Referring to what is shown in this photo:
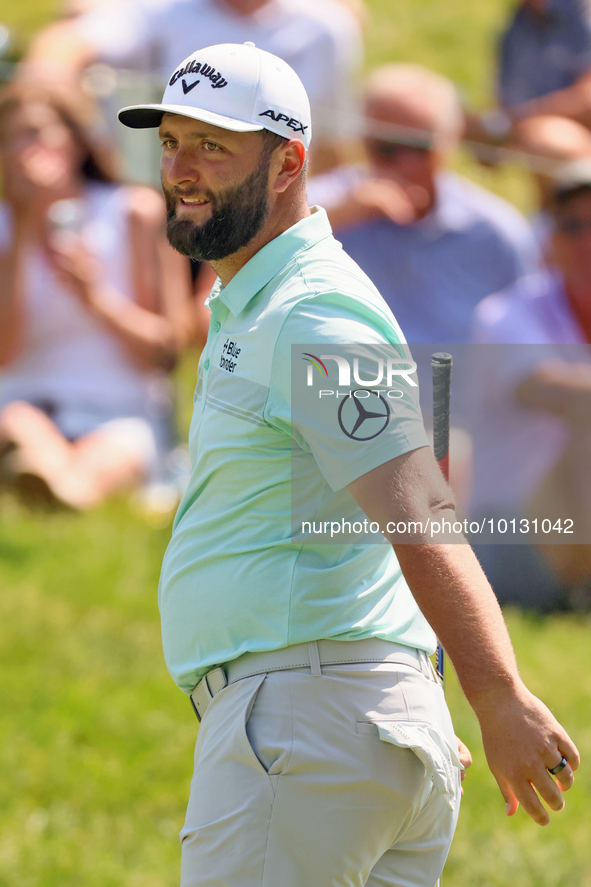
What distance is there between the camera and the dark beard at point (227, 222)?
199cm

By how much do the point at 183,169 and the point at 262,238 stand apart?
0.64 ft

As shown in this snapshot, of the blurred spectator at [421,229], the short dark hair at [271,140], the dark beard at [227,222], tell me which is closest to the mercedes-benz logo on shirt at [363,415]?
the dark beard at [227,222]

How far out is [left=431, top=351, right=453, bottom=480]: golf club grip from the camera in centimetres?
210

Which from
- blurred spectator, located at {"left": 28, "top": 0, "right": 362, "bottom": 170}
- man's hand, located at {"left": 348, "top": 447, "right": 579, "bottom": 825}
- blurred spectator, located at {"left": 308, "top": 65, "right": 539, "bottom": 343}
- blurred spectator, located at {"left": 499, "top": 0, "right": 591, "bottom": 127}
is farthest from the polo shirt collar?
blurred spectator, located at {"left": 499, "top": 0, "right": 591, "bottom": 127}

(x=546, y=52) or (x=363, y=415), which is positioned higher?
(x=546, y=52)

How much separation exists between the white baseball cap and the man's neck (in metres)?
0.13

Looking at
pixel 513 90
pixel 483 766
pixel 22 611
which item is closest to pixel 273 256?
pixel 483 766

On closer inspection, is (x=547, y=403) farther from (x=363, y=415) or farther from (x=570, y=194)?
(x=363, y=415)

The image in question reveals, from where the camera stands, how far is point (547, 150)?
5.92 m

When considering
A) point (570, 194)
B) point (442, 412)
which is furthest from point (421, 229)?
point (442, 412)

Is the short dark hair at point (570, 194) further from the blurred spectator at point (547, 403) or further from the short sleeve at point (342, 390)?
the short sleeve at point (342, 390)

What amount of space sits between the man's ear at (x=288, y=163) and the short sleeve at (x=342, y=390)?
292 mm

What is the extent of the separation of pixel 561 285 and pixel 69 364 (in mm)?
2692

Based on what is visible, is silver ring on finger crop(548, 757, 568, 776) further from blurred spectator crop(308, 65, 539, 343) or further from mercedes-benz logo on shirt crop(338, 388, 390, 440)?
blurred spectator crop(308, 65, 539, 343)
